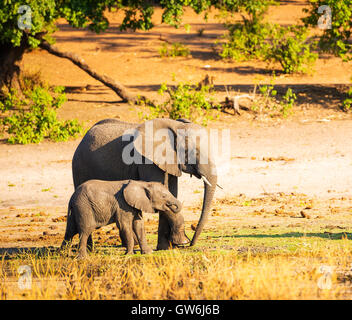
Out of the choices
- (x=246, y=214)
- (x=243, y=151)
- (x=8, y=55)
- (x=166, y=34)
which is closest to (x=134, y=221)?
(x=246, y=214)

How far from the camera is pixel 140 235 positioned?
766 centimetres

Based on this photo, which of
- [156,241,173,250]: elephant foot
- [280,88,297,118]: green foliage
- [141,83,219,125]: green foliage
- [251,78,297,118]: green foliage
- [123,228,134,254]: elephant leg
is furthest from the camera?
[251,78,297,118]: green foliage

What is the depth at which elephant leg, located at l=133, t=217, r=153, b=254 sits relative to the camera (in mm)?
7633

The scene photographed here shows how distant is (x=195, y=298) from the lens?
20.0ft

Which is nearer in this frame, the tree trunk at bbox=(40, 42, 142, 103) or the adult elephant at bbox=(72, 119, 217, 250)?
the adult elephant at bbox=(72, 119, 217, 250)

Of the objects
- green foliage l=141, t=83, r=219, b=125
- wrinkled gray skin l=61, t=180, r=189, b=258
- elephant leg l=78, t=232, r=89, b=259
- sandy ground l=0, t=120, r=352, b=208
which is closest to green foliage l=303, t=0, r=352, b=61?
sandy ground l=0, t=120, r=352, b=208

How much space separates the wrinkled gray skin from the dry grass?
288mm

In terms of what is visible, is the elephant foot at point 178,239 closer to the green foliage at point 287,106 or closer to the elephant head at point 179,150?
the elephant head at point 179,150

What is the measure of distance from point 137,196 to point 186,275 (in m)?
1.26

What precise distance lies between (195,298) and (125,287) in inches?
26.9

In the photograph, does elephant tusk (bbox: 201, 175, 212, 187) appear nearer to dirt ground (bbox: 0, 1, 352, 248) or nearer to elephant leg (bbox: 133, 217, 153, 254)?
elephant leg (bbox: 133, 217, 153, 254)
